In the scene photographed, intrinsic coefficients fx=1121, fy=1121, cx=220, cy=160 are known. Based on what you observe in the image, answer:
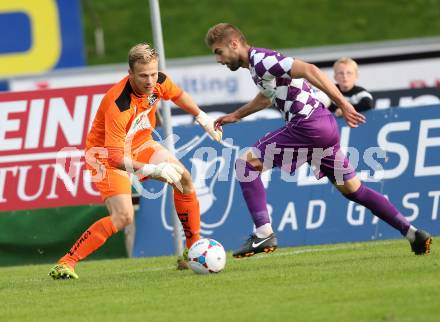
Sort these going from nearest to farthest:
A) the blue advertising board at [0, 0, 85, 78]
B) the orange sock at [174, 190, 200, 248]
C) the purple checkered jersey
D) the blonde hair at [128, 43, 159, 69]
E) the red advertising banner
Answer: the purple checkered jersey < the blonde hair at [128, 43, 159, 69] < the orange sock at [174, 190, 200, 248] < the red advertising banner < the blue advertising board at [0, 0, 85, 78]

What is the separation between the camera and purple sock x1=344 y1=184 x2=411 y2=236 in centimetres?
959

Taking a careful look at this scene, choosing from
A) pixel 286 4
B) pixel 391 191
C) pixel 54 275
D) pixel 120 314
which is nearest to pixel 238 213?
pixel 391 191

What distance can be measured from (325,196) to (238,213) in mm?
1003

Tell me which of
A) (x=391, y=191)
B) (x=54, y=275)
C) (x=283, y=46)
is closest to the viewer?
(x=54, y=275)

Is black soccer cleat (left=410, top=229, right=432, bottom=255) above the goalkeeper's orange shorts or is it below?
Answer: below

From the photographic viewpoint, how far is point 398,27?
29891 mm

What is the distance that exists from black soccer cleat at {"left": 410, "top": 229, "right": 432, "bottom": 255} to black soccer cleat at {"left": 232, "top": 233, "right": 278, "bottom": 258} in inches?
48.0

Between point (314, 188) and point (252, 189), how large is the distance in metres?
3.01

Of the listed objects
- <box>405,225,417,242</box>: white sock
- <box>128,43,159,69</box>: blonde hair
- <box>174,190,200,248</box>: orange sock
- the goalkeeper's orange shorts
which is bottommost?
<box>405,225,417,242</box>: white sock

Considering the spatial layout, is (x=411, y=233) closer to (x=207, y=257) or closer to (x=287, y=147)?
(x=287, y=147)

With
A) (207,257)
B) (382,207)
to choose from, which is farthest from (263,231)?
(382,207)

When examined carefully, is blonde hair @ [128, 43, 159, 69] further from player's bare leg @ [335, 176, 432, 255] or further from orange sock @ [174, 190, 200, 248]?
player's bare leg @ [335, 176, 432, 255]

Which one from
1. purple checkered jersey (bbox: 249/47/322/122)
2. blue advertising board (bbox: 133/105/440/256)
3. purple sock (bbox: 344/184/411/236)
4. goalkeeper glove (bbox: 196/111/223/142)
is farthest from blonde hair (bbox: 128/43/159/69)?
blue advertising board (bbox: 133/105/440/256)

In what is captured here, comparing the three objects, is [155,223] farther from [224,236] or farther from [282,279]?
[282,279]
